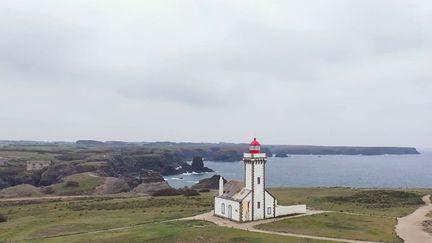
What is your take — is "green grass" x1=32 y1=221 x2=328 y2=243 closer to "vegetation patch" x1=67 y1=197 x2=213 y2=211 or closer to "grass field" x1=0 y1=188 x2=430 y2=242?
"grass field" x1=0 y1=188 x2=430 y2=242

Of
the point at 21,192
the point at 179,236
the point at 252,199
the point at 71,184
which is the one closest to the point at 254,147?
the point at 252,199

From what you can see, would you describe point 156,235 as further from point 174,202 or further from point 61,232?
point 174,202

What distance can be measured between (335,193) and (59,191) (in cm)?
5977

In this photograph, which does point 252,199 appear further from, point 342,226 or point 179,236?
point 179,236

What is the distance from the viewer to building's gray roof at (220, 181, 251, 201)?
53719mm

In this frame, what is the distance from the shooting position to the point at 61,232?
4834 centimetres

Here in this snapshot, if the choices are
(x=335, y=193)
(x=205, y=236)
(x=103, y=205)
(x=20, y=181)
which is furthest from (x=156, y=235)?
(x=20, y=181)

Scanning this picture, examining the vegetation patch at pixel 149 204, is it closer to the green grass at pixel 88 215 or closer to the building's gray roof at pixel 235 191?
the green grass at pixel 88 215

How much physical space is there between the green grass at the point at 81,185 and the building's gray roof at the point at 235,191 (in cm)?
5637

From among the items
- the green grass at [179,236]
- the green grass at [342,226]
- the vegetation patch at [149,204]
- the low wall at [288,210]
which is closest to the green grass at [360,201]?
the green grass at [342,226]

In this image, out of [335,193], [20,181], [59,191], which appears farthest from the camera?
[20,181]

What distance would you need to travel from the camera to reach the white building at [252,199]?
52781 mm

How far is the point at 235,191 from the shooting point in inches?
2194

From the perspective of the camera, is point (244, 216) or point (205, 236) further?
point (244, 216)
